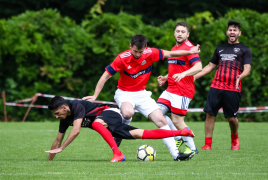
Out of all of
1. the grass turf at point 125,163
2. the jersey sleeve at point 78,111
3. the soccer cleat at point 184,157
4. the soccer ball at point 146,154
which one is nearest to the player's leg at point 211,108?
the grass turf at point 125,163

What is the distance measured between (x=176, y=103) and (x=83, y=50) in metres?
7.93

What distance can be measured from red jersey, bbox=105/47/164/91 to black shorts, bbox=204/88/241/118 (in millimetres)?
1639

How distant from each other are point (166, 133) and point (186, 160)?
485 mm

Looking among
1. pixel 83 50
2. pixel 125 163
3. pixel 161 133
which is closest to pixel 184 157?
pixel 161 133

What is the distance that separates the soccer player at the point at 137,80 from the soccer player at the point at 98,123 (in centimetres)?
18

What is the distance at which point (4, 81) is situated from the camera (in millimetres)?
14188

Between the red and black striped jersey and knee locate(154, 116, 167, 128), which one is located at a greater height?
the red and black striped jersey

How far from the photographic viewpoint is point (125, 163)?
5355 millimetres

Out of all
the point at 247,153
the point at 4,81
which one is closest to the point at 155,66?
the point at 4,81

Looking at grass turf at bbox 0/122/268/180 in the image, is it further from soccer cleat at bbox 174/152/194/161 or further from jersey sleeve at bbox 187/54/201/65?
jersey sleeve at bbox 187/54/201/65

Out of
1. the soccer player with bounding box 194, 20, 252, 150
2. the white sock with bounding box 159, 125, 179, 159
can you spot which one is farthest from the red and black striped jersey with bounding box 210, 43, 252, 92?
the white sock with bounding box 159, 125, 179, 159

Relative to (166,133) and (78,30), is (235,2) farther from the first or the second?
(166,133)

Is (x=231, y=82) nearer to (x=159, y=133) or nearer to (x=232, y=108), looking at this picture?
(x=232, y=108)

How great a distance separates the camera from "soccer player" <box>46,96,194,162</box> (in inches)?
217
